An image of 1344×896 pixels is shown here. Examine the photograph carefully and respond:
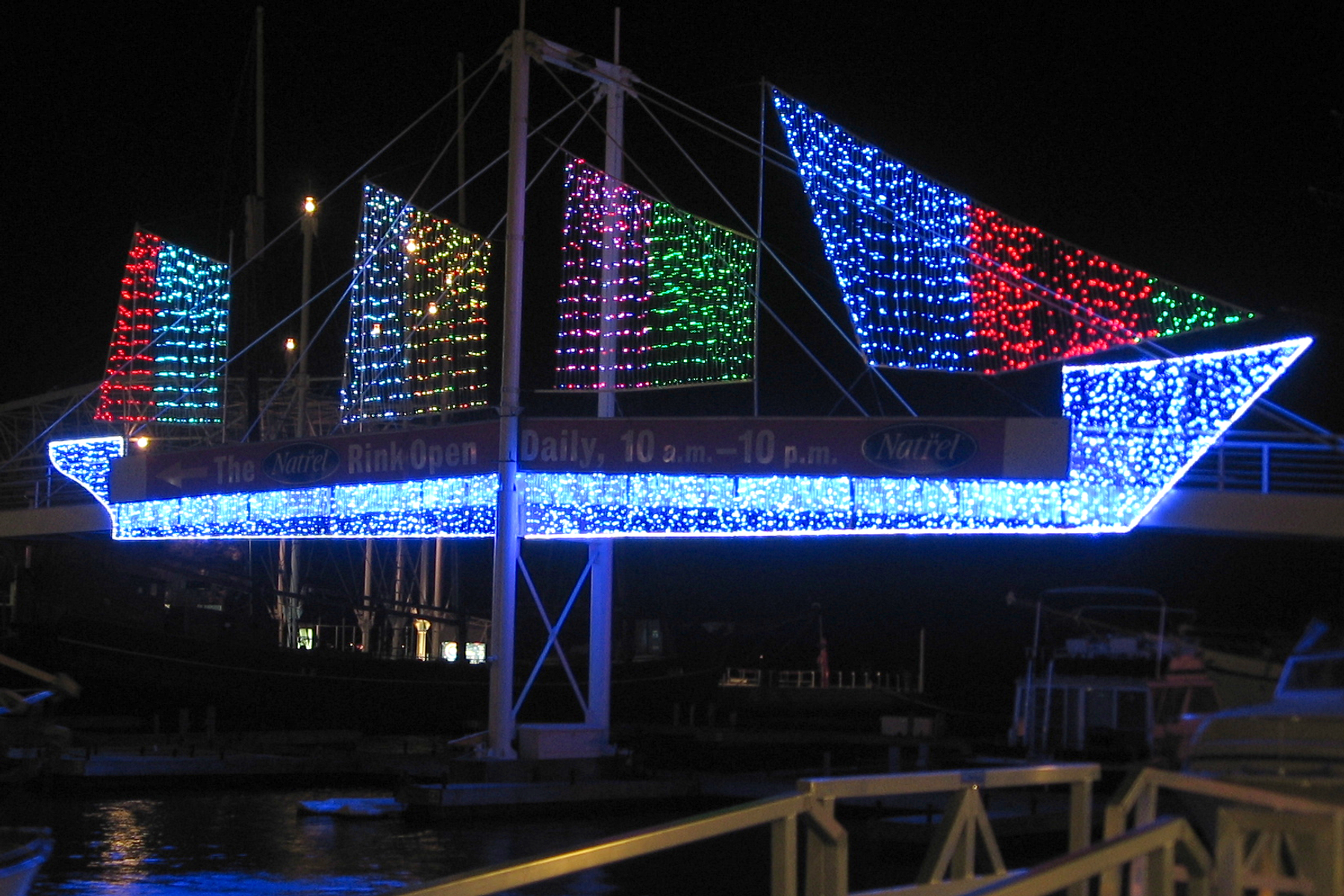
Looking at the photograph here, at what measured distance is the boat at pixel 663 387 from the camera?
1622cm

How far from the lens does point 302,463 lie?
61.1 feet

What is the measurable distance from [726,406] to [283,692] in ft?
46.0

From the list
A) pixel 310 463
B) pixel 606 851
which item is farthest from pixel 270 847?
pixel 606 851

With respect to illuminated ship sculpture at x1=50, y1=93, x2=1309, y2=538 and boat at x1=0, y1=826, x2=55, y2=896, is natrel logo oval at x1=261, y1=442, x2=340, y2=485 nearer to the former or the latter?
illuminated ship sculpture at x1=50, y1=93, x2=1309, y2=538

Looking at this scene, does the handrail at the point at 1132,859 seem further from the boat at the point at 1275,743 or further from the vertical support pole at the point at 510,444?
the vertical support pole at the point at 510,444

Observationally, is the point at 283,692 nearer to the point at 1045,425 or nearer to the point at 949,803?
the point at 1045,425

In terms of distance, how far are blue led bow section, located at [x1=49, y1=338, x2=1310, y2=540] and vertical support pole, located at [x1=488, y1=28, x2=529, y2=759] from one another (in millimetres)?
490

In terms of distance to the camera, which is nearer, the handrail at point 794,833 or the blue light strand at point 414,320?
the handrail at point 794,833

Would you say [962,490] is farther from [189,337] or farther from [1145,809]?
[189,337]

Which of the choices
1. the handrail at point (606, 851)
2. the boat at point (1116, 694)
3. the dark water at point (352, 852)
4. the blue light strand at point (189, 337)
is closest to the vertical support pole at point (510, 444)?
the dark water at point (352, 852)

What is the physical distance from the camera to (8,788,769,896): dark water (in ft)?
45.5

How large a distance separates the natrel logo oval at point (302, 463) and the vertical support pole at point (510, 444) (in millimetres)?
2254

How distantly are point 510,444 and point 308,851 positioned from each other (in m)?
4.72

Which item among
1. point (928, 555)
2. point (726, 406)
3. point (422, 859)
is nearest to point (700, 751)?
point (726, 406)
